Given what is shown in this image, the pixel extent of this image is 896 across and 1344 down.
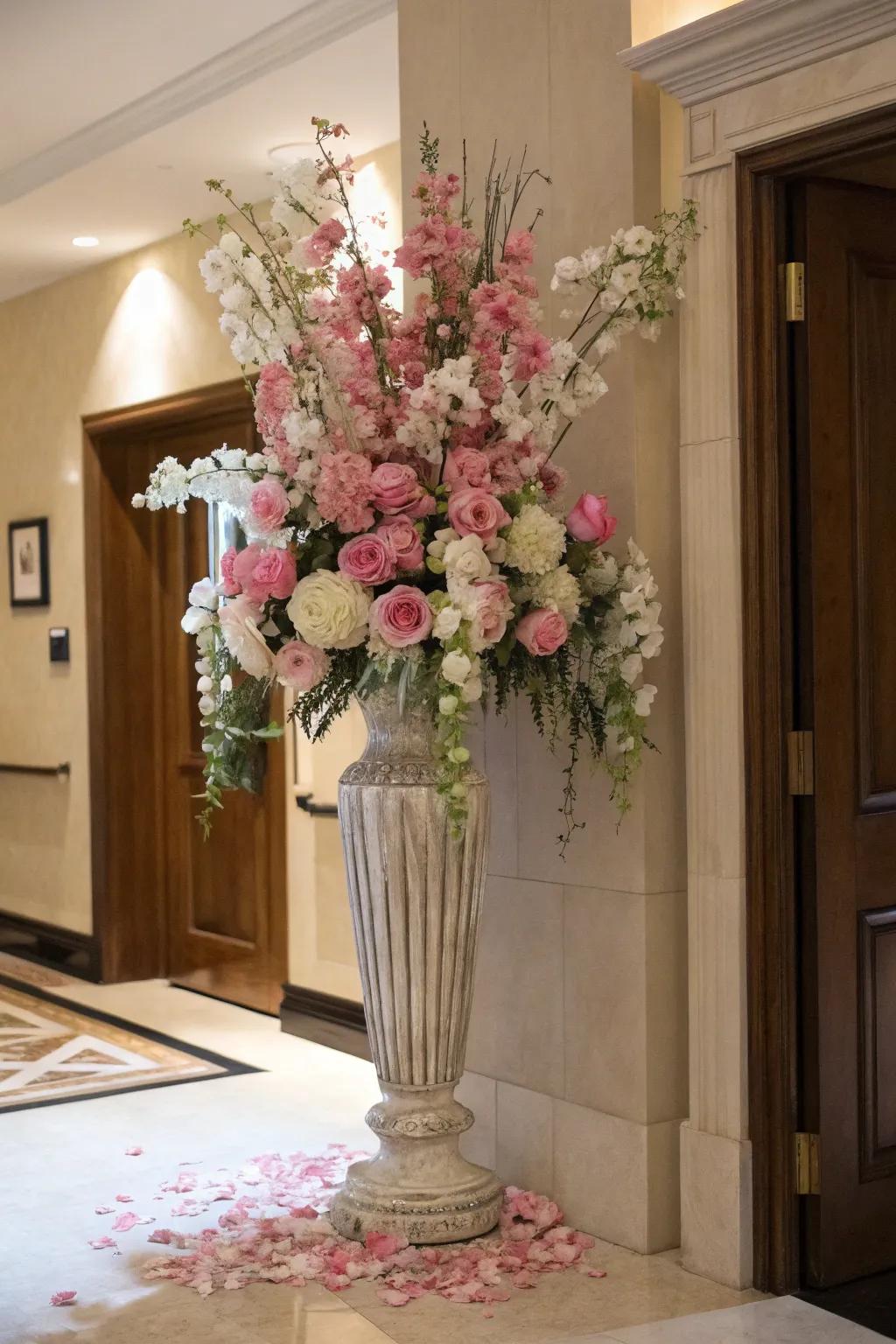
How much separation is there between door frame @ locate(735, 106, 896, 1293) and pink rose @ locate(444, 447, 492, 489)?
20.6 inches

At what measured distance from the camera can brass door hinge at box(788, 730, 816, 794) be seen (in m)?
3.30

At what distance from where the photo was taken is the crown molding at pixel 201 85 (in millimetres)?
4336

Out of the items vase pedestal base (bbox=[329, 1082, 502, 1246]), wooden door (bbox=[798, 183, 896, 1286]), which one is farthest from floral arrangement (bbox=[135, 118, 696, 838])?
vase pedestal base (bbox=[329, 1082, 502, 1246])

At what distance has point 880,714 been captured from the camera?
11.2 ft

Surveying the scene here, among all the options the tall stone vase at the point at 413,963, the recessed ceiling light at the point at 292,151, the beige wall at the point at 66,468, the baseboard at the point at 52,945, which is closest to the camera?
the tall stone vase at the point at 413,963

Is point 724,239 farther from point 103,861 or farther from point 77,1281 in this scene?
point 103,861

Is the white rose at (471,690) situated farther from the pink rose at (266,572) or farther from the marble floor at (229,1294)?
the marble floor at (229,1294)

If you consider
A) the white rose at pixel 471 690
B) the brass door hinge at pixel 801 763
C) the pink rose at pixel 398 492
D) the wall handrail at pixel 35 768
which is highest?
the pink rose at pixel 398 492

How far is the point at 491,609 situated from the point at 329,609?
31 centimetres

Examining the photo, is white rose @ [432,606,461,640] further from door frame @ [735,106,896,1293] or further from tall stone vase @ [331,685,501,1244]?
door frame @ [735,106,896,1293]

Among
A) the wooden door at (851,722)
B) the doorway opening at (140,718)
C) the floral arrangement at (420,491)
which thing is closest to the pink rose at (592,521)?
the floral arrangement at (420,491)

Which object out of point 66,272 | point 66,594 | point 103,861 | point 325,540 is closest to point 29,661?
point 66,594

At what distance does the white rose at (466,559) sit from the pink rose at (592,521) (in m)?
0.26

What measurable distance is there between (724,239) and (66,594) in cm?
440
